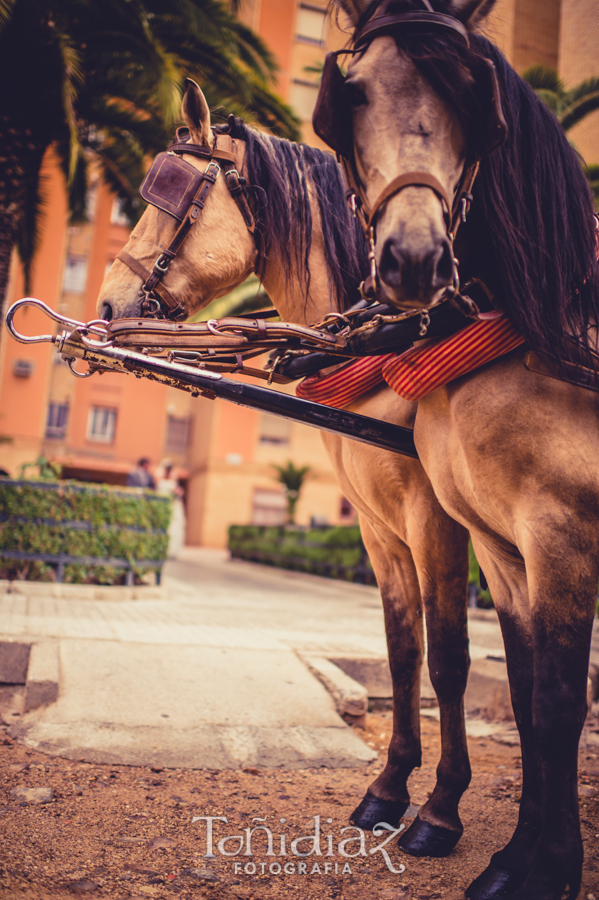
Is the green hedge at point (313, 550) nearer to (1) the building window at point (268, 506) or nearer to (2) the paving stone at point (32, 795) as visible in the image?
(2) the paving stone at point (32, 795)

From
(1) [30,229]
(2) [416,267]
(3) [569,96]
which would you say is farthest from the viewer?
(3) [569,96]

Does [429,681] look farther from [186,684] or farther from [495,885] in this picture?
[495,885]

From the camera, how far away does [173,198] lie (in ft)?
8.36

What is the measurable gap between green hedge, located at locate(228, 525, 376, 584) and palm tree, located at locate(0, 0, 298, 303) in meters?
8.11

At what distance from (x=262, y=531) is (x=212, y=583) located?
810 centimetres

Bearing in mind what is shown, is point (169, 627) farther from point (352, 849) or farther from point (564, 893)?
point (564, 893)

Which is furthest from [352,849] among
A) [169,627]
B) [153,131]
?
[153,131]

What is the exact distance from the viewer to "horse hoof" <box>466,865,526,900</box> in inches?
74.5

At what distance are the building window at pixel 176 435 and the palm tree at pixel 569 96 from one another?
90.4ft

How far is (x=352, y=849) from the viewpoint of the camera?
2.33 m

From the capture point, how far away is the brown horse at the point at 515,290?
1.52m

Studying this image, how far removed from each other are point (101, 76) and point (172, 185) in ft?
23.8

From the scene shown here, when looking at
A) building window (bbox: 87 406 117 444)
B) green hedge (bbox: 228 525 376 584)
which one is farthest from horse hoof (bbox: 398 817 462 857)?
building window (bbox: 87 406 117 444)

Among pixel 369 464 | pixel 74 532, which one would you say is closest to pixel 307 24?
pixel 74 532
